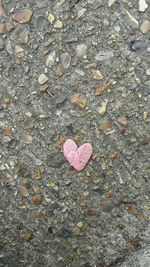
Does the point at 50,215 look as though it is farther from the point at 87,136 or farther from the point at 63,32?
the point at 63,32

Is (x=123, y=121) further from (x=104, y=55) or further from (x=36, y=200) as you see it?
(x=36, y=200)

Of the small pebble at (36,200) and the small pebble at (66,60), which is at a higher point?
the small pebble at (66,60)

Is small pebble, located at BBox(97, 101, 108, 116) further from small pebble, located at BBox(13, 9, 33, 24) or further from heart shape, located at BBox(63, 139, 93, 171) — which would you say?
small pebble, located at BBox(13, 9, 33, 24)

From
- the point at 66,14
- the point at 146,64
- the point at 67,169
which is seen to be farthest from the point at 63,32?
the point at 67,169

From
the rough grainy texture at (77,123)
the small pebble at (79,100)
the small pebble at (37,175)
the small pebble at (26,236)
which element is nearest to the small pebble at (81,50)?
the rough grainy texture at (77,123)

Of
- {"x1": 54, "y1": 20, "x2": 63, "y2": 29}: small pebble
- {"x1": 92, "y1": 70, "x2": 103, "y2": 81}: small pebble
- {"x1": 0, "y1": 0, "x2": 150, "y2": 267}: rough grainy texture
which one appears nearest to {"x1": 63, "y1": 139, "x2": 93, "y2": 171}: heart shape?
{"x1": 0, "y1": 0, "x2": 150, "y2": 267}: rough grainy texture

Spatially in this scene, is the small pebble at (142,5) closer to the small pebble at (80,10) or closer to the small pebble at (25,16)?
the small pebble at (80,10)
